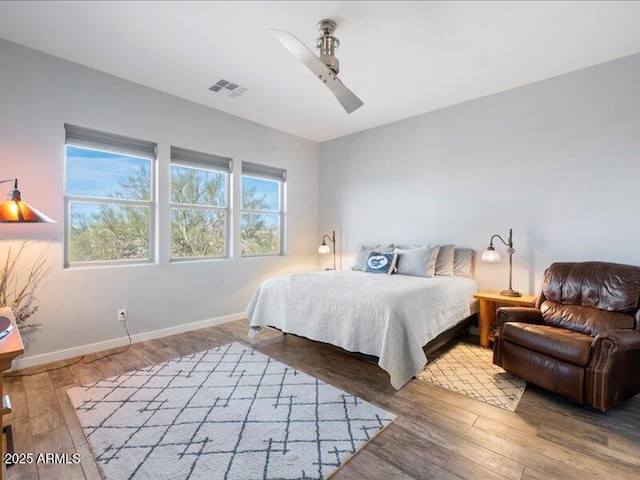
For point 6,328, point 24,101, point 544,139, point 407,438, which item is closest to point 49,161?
point 24,101

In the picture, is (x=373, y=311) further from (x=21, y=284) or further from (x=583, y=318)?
(x=21, y=284)

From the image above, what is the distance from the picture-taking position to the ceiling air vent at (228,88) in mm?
3361

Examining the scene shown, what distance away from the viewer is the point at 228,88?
3.47 meters

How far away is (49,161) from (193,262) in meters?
1.69

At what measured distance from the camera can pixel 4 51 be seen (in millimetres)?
2625

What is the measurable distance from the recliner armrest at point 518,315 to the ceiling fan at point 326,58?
212cm

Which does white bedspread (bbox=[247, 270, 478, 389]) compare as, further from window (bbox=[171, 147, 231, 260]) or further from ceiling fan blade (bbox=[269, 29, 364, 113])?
ceiling fan blade (bbox=[269, 29, 364, 113])

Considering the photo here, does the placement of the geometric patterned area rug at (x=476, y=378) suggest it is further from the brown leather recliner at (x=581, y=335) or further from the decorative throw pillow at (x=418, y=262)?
the decorative throw pillow at (x=418, y=262)

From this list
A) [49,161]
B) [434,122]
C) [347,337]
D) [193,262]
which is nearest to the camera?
[347,337]

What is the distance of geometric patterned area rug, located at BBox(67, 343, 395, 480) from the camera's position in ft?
5.24

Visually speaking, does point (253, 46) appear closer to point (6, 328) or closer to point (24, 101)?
point (24, 101)

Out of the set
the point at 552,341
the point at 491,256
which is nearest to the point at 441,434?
the point at 552,341

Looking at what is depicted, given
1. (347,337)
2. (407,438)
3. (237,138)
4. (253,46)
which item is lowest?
(407,438)

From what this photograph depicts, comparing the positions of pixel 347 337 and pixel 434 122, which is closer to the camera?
pixel 347 337
